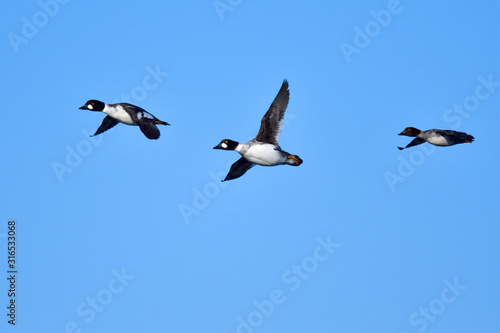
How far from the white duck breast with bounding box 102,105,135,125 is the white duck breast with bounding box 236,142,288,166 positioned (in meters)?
3.90

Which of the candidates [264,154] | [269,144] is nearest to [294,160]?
[269,144]

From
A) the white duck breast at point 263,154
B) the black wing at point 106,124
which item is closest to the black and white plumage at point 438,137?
the white duck breast at point 263,154

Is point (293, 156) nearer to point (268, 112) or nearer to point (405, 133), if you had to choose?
point (268, 112)

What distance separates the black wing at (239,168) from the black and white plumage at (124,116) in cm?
235

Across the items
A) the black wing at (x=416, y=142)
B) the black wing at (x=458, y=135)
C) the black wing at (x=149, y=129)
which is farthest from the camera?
the black wing at (x=416, y=142)

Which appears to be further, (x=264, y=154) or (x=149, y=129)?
(x=149, y=129)

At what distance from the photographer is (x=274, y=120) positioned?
23938 millimetres

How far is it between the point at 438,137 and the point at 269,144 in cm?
525

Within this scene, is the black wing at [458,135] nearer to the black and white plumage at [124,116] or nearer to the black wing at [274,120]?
the black wing at [274,120]

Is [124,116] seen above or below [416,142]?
above

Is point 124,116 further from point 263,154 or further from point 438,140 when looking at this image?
point 438,140

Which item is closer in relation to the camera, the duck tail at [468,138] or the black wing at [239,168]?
the duck tail at [468,138]

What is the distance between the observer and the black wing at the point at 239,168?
2472cm

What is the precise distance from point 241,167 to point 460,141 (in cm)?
636
